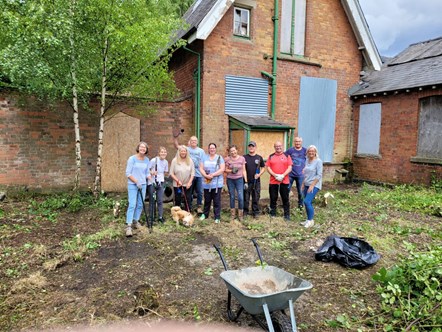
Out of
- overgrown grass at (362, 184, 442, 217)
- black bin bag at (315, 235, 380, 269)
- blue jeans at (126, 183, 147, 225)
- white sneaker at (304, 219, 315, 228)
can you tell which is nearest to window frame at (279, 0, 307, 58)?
overgrown grass at (362, 184, 442, 217)

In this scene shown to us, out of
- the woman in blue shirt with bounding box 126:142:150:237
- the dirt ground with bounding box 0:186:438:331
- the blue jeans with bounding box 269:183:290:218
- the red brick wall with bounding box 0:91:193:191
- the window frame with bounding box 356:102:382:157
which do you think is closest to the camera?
the dirt ground with bounding box 0:186:438:331

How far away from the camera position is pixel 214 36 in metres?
9.10

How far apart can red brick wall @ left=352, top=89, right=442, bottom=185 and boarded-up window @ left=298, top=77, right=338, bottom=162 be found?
1.44 metres

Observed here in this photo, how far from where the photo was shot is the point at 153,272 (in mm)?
4238

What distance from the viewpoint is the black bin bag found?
4387 millimetres

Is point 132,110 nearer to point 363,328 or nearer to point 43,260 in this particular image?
point 43,260

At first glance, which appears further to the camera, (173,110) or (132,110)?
(173,110)

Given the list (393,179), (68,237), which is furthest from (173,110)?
(393,179)

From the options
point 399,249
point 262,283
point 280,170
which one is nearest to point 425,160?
point 399,249

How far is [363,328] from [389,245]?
2.77 metres

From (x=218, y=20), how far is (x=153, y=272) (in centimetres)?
734

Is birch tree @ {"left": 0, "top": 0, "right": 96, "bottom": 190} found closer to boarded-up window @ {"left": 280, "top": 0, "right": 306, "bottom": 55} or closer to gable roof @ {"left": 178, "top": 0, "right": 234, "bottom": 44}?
gable roof @ {"left": 178, "top": 0, "right": 234, "bottom": 44}

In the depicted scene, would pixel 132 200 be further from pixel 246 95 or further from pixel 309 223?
pixel 246 95

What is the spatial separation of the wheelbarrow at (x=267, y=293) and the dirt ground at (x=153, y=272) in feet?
1.09
